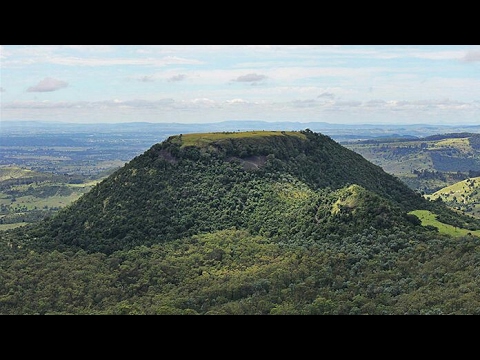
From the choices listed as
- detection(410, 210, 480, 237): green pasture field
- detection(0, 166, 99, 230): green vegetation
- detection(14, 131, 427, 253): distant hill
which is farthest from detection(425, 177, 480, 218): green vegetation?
detection(0, 166, 99, 230): green vegetation

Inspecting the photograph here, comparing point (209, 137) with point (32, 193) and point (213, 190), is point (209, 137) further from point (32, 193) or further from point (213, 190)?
point (32, 193)

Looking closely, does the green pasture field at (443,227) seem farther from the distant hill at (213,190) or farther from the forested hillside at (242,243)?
the distant hill at (213,190)

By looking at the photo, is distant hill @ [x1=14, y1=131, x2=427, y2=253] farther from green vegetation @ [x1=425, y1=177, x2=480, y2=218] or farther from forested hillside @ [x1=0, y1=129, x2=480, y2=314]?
green vegetation @ [x1=425, y1=177, x2=480, y2=218]

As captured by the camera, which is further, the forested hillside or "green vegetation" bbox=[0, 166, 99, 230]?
"green vegetation" bbox=[0, 166, 99, 230]

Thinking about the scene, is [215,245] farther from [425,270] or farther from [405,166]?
[405,166]

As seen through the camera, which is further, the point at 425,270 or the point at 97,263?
the point at 97,263

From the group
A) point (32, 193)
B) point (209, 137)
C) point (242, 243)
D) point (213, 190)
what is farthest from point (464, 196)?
point (32, 193)
